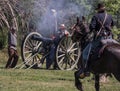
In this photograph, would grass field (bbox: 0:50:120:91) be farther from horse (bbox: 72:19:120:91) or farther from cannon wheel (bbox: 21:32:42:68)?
cannon wheel (bbox: 21:32:42:68)

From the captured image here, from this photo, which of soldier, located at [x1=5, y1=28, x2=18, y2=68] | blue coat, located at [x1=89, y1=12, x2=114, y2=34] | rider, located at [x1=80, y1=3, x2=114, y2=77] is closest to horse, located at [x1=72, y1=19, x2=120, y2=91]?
rider, located at [x1=80, y1=3, x2=114, y2=77]

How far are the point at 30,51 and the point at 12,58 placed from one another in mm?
810

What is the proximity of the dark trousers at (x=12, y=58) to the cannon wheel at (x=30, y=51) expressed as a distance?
458mm

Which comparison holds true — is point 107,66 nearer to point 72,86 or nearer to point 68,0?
point 72,86

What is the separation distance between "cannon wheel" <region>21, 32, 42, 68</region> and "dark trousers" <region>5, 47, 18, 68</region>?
46cm

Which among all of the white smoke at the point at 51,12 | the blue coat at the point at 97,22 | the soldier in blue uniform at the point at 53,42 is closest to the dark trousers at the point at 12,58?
the soldier in blue uniform at the point at 53,42

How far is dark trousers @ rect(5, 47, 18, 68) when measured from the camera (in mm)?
17128

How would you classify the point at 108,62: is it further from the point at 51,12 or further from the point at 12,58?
the point at 51,12

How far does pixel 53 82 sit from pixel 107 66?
11.0 ft

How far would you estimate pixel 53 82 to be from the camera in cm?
1234

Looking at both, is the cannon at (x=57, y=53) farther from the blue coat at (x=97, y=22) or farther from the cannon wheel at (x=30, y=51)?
the blue coat at (x=97, y=22)

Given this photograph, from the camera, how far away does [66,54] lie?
54.3 ft

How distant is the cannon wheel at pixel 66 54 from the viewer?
16188 mm

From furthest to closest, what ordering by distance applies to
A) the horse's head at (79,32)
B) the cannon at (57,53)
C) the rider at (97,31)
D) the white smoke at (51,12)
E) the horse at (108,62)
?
the white smoke at (51,12), the cannon at (57,53), the horse's head at (79,32), the rider at (97,31), the horse at (108,62)
